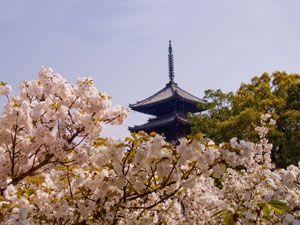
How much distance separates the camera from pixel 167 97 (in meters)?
30.2

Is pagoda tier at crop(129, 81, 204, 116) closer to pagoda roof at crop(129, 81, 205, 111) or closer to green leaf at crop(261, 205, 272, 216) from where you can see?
pagoda roof at crop(129, 81, 205, 111)

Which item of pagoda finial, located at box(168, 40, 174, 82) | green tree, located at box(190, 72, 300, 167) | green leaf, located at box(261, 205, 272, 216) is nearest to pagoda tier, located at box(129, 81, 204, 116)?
pagoda finial, located at box(168, 40, 174, 82)

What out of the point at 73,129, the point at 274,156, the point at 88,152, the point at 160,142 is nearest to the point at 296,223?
the point at 160,142

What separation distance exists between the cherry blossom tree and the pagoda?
73.5 ft

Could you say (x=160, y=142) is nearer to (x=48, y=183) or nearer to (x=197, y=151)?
(x=197, y=151)

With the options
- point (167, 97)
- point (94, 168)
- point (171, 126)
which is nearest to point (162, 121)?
point (171, 126)

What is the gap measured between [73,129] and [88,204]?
1.52m

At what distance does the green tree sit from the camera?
18688mm

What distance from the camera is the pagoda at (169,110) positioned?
29109 millimetres

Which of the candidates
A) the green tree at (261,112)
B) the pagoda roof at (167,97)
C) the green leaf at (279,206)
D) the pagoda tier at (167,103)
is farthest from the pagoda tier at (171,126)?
the green leaf at (279,206)

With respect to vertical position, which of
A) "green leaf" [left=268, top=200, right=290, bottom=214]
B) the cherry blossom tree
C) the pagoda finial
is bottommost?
"green leaf" [left=268, top=200, right=290, bottom=214]

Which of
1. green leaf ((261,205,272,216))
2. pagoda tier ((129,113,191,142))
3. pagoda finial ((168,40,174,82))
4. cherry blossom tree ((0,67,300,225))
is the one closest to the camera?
green leaf ((261,205,272,216))

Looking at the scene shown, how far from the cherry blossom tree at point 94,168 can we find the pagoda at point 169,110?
22404 millimetres

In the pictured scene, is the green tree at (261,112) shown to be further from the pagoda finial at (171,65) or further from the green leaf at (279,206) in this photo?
the green leaf at (279,206)
